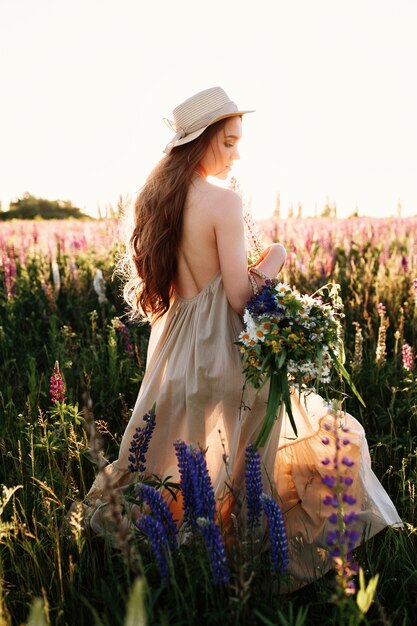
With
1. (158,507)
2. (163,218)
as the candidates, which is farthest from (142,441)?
(163,218)

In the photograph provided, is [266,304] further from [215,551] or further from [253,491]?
[215,551]

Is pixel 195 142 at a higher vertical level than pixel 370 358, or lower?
higher

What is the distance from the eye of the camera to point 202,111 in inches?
106

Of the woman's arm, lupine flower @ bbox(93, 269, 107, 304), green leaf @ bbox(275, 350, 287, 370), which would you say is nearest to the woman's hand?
the woman's arm

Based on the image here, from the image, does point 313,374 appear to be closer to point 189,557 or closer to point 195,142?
point 189,557

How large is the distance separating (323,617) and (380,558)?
568mm

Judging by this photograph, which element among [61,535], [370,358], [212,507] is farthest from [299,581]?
[370,358]

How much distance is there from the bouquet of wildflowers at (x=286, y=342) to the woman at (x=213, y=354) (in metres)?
0.19

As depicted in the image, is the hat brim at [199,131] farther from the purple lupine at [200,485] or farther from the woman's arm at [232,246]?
the purple lupine at [200,485]

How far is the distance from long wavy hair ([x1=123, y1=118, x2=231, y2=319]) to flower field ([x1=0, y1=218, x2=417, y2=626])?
1.85 ft

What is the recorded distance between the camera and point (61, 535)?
2414 millimetres

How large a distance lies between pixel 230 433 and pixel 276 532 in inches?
30.4

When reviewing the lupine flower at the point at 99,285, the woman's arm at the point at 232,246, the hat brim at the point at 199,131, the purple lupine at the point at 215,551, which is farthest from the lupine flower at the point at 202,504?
the lupine flower at the point at 99,285

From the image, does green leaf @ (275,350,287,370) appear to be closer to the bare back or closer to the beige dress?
the beige dress
